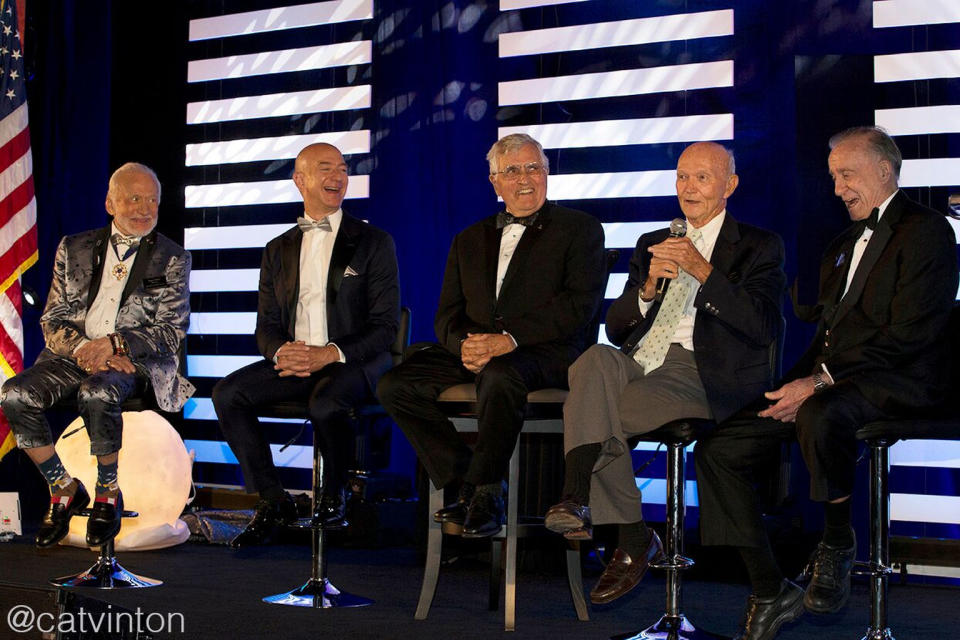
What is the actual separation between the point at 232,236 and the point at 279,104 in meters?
0.84

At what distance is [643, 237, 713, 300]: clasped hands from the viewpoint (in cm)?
335

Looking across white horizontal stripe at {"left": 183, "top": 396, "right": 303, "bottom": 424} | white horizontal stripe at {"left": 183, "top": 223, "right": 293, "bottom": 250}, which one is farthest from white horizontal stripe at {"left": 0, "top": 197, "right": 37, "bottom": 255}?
white horizontal stripe at {"left": 183, "top": 396, "right": 303, "bottom": 424}

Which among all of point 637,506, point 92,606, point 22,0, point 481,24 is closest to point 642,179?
point 481,24

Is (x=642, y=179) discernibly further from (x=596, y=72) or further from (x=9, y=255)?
(x=9, y=255)

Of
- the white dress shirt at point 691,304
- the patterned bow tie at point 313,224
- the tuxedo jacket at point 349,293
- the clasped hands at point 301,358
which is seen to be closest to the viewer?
the white dress shirt at point 691,304

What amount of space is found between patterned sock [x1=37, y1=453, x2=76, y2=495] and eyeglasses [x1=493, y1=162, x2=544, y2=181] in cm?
216

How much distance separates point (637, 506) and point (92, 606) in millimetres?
1688

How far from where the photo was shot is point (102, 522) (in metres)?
4.17

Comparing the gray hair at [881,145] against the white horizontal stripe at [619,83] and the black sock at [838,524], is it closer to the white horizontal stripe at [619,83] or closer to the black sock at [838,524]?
the black sock at [838,524]

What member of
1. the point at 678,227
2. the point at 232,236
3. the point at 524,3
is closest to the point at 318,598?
the point at 678,227

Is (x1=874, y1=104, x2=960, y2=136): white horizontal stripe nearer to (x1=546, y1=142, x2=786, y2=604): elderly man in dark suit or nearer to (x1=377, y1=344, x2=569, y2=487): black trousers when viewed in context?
(x1=546, y1=142, x2=786, y2=604): elderly man in dark suit

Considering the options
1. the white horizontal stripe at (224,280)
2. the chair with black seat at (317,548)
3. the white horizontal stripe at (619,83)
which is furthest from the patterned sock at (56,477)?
the white horizontal stripe at (619,83)

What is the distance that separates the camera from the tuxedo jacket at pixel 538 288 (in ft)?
12.8

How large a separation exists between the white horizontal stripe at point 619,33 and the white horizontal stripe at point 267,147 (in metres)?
1.04
